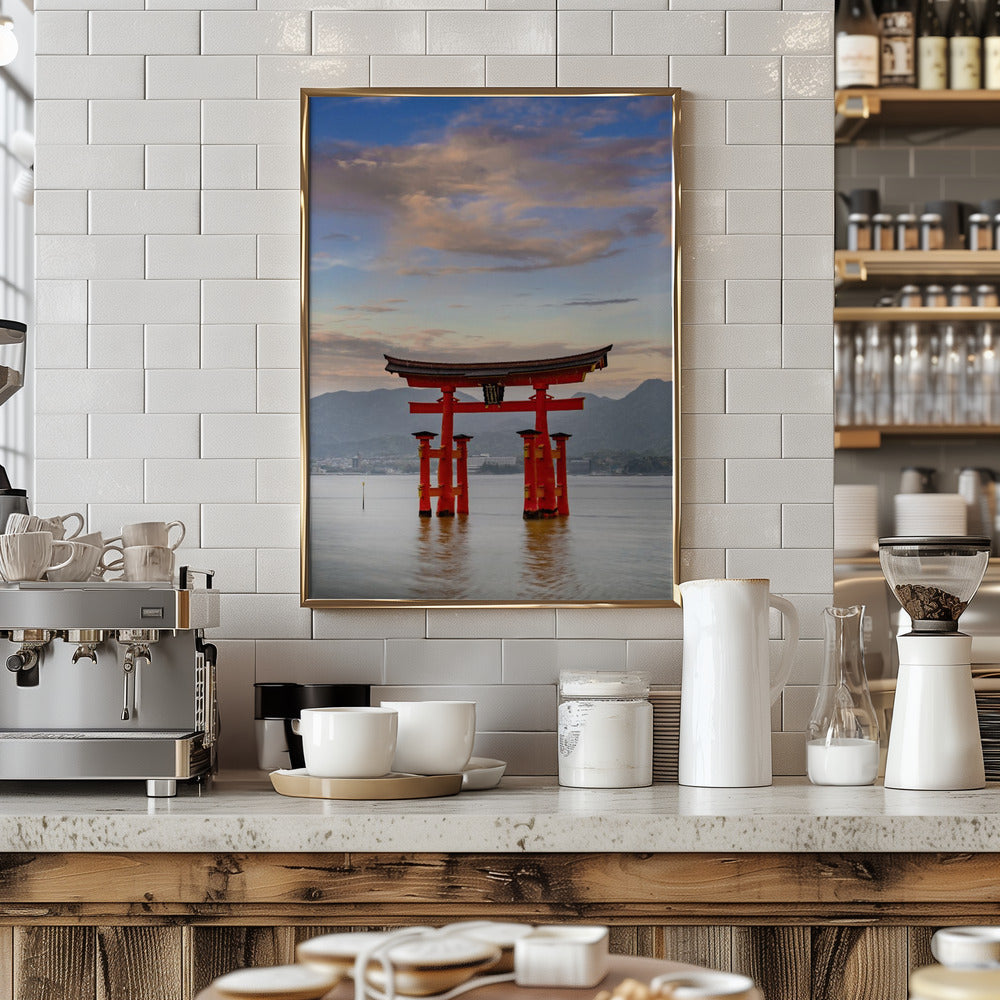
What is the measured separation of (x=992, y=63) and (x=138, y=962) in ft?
9.83

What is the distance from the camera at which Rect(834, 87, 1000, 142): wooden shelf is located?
3.23m

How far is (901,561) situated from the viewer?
209 centimetres

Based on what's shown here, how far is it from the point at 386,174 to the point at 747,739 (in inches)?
47.4

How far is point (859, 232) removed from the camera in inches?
131

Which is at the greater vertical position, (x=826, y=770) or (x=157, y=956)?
(x=826, y=770)

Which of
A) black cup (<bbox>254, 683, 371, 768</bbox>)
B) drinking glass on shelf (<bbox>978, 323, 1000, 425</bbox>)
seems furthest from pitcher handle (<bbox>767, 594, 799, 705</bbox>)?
drinking glass on shelf (<bbox>978, 323, 1000, 425</bbox>)

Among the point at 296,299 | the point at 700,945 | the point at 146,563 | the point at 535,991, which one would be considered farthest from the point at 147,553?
the point at 535,991

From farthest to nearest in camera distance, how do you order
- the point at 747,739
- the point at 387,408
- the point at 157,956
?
the point at 387,408, the point at 747,739, the point at 157,956

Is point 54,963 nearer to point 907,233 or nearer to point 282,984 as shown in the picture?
point 282,984

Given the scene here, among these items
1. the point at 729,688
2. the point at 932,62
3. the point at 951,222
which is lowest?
the point at 729,688

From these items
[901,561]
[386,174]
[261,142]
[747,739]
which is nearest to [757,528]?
[901,561]

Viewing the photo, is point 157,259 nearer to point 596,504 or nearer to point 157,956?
point 596,504

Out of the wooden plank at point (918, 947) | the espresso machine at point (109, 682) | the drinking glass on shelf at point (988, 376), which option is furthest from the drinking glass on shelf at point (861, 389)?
the espresso machine at point (109, 682)

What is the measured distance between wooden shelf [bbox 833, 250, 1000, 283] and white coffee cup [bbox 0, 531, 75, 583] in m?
2.16
